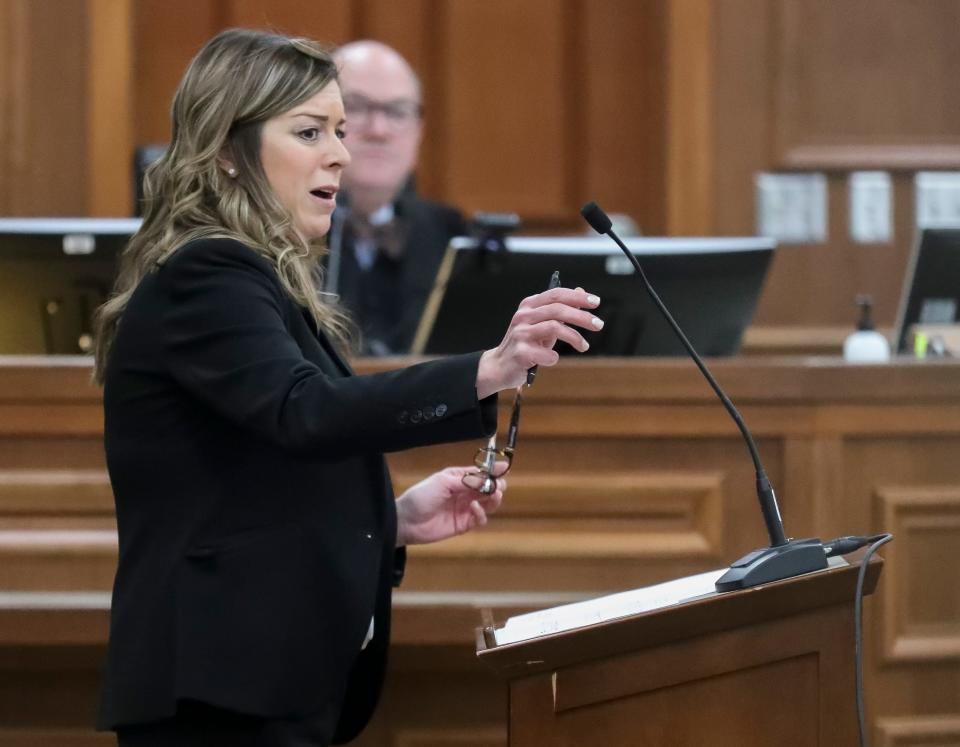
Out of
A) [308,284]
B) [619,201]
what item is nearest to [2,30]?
[619,201]

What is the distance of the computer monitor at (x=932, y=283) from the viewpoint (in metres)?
3.03

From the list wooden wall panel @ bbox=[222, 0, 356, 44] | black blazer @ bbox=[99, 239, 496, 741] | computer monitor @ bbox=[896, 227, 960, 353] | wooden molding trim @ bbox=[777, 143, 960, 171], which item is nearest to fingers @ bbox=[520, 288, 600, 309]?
black blazer @ bbox=[99, 239, 496, 741]

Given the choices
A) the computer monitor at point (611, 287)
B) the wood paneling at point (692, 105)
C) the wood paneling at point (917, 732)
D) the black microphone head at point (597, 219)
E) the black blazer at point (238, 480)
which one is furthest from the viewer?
the wood paneling at point (692, 105)

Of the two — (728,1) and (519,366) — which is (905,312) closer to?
(728,1)

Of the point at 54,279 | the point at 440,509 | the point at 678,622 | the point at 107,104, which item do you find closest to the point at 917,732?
the point at 440,509

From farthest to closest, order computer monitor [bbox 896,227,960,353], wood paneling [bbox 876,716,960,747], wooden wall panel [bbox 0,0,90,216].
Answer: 1. wooden wall panel [bbox 0,0,90,216]
2. computer monitor [bbox 896,227,960,353]
3. wood paneling [bbox 876,716,960,747]

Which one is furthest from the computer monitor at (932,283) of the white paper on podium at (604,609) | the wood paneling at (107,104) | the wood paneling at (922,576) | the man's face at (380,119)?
the wood paneling at (107,104)

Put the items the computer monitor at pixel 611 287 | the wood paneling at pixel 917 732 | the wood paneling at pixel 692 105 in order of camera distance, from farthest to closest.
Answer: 1. the wood paneling at pixel 692 105
2. the computer monitor at pixel 611 287
3. the wood paneling at pixel 917 732

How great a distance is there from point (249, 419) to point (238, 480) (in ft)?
0.34

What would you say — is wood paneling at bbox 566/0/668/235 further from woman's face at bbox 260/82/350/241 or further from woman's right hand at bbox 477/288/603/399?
woman's right hand at bbox 477/288/603/399

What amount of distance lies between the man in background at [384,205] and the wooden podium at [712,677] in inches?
95.4

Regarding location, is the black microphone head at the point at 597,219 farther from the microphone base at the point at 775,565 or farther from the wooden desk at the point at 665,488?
the wooden desk at the point at 665,488

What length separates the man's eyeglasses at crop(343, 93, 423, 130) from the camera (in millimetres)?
3861

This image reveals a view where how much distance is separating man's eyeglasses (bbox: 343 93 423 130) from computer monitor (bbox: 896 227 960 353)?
147cm
